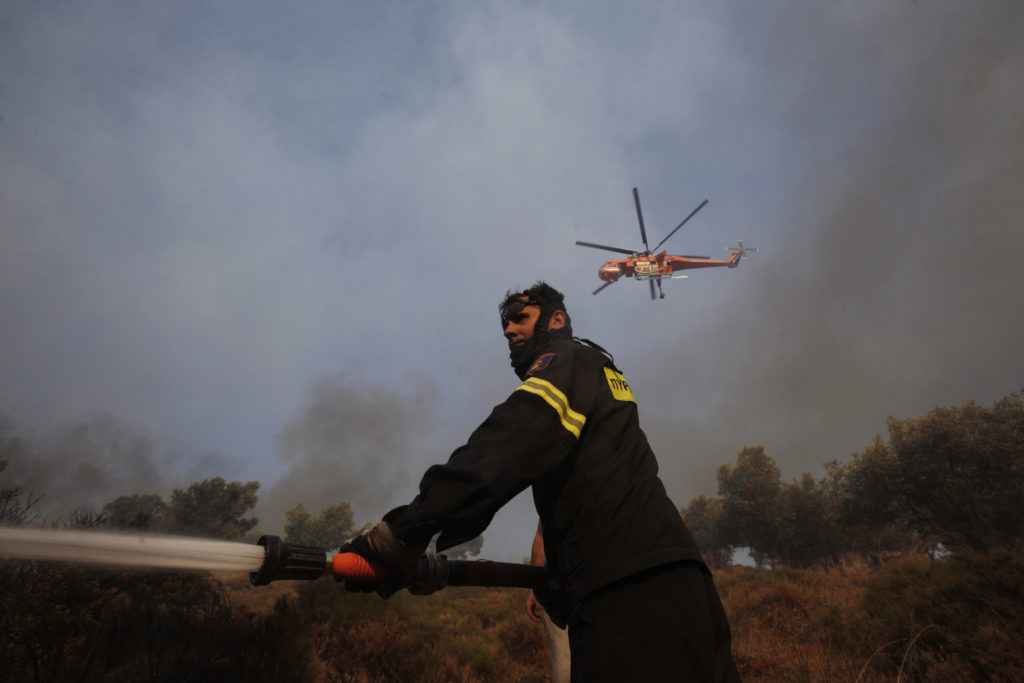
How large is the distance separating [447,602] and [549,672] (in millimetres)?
6815

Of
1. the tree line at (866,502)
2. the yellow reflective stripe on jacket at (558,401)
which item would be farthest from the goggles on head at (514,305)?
the tree line at (866,502)

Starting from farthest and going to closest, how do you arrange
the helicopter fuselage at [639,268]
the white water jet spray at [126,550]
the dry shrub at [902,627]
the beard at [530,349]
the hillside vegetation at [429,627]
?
the helicopter fuselage at [639,268] < the dry shrub at [902,627] < the hillside vegetation at [429,627] < the beard at [530,349] < the white water jet spray at [126,550]

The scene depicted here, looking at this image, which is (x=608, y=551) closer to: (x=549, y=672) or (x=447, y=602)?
(x=549, y=672)

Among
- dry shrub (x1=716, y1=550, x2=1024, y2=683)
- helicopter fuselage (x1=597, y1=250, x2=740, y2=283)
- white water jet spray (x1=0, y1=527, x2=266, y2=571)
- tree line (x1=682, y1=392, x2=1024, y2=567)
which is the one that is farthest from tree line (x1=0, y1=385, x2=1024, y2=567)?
helicopter fuselage (x1=597, y1=250, x2=740, y2=283)

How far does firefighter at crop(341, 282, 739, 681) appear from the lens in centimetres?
166

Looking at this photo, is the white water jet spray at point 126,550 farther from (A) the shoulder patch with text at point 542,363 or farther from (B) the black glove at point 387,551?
(A) the shoulder patch with text at point 542,363

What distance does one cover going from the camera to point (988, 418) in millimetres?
22938

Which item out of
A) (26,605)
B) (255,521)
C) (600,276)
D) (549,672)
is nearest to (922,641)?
(549,672)

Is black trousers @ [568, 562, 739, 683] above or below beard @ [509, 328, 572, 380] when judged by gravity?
below

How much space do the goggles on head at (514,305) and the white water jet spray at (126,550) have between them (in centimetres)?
202

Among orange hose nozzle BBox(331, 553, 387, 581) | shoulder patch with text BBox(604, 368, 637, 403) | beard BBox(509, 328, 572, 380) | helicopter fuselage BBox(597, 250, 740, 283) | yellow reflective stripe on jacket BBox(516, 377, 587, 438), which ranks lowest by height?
orange hose nozzle BBox(331, 553, 387, 581)

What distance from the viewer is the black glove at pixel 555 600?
213cm

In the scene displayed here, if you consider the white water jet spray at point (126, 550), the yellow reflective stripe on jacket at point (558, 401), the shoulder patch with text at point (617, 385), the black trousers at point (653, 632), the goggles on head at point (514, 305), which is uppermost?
the goggles on head at point (514, 305)

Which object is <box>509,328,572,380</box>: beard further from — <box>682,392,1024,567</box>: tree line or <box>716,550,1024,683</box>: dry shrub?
<box>682,392,1024,567</box>: tree line
